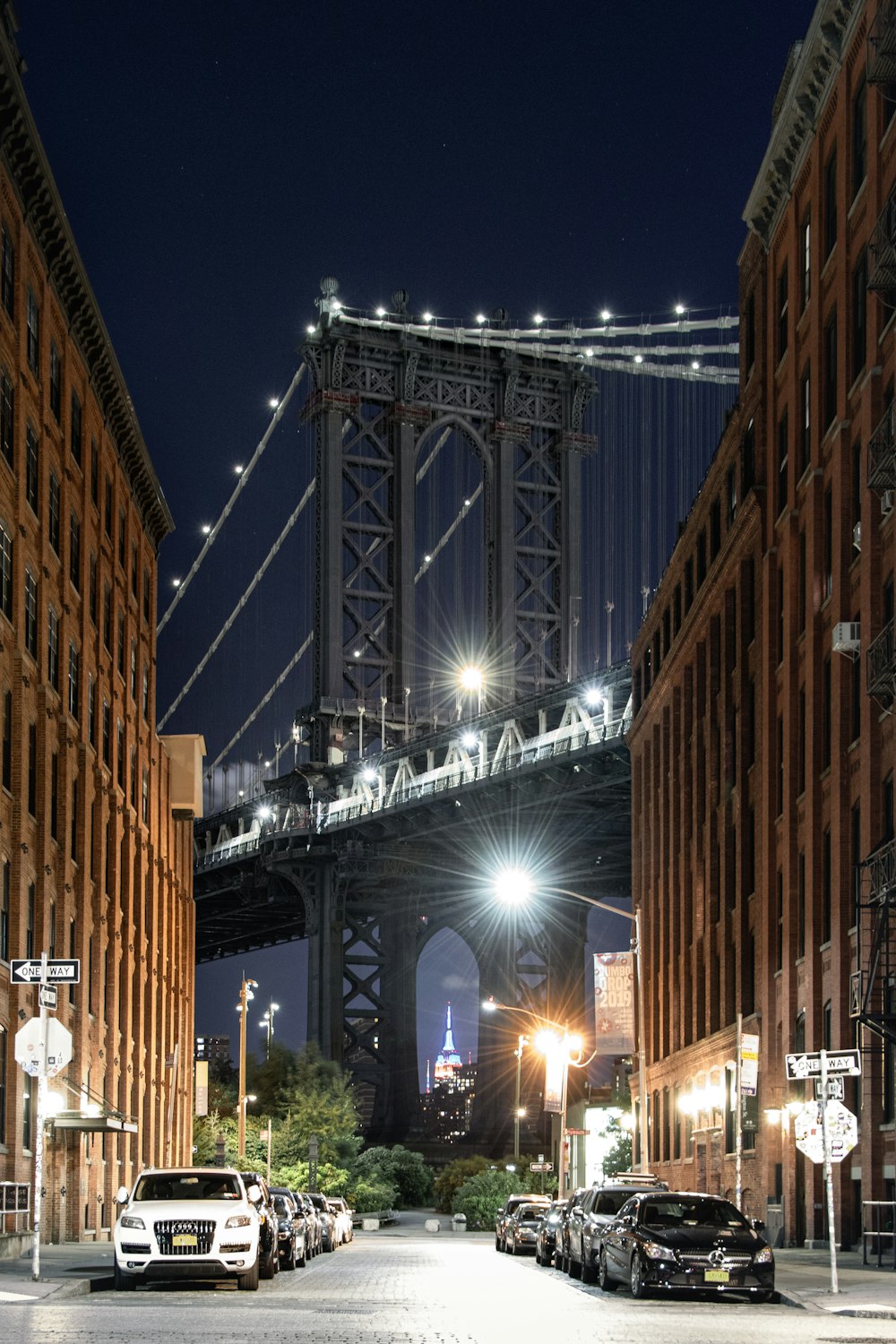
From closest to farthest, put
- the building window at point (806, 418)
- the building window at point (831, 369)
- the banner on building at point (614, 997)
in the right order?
1. the building window at point (831, 369)
2. the building window at point (806, 418)
3. the banner on building at point (614, 997)

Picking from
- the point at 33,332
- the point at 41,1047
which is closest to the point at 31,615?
the point at 33,332

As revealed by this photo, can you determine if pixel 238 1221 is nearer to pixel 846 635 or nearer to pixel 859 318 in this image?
pixel 846 635

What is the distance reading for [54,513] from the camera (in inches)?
2093

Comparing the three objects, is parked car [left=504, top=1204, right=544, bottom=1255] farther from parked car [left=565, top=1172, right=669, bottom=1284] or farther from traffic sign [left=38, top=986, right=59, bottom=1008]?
traffic sign [left=38, top=986, right=59, bottom=1008]

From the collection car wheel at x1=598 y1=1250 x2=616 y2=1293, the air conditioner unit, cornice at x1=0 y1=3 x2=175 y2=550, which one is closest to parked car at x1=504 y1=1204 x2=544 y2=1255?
the air conditioner unit

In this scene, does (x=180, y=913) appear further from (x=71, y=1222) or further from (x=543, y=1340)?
(x=543, y=1340)

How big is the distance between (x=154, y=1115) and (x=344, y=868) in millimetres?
53839

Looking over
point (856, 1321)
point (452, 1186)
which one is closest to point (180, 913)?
point (452, 1186)

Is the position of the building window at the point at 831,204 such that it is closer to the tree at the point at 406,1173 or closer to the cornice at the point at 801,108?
the cornice at the point at 801,108

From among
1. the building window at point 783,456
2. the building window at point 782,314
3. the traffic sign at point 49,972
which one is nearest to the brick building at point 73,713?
the traffic sign at point 49,972

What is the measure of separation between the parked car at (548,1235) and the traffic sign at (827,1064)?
1053 centimetres

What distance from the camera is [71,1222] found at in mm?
50531

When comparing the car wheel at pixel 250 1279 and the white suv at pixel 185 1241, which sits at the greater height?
the white suv at pixel 185 1241

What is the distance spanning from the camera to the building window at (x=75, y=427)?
56.9m
